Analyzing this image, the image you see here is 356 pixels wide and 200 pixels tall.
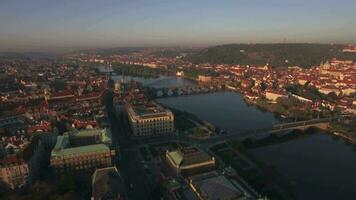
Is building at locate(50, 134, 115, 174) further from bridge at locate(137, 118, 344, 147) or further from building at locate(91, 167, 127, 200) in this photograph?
bridge at locate(137, 118, 344, 147)

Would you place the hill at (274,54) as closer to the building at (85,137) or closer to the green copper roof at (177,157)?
the building at (85,137)

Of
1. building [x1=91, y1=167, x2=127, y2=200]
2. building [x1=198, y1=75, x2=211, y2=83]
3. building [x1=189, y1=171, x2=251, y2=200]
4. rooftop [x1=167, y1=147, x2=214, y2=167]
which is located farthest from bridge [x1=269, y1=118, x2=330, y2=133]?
building [x1=198, y1=75, x2=211, y2=83]

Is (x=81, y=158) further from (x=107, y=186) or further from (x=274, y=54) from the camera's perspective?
(x=274, y=54)

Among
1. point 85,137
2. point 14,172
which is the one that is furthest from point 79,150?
point 14,172

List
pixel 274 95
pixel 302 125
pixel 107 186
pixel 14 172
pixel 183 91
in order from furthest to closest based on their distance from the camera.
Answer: pixel 183 91
pixel 274 95
pixel 302 125
pixel 14 172
pixel 107 186

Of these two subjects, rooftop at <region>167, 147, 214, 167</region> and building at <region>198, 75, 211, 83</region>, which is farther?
building at <region>198, 75, 211, 83</region>
